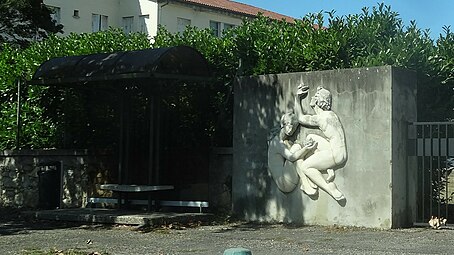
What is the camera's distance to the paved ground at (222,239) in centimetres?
1019

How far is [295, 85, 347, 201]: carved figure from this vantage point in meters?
12.5

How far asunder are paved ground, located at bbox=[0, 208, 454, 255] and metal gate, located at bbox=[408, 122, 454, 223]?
0.71 m

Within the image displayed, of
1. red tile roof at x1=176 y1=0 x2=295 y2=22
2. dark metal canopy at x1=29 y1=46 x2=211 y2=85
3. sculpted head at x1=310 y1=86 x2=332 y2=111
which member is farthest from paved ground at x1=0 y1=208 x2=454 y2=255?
red tile roof at x1=176 y1=0 x2=295 y2=22

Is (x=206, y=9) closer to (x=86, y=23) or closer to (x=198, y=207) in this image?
(x=86, y=23)

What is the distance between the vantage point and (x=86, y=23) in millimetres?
43750

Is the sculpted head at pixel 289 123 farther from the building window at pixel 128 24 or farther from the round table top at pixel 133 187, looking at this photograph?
the building window at pixel 128 24

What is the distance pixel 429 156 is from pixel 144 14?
3366 cm

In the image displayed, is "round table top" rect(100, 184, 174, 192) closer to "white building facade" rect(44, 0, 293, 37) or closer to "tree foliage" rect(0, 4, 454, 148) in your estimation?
"tree foliage" rect(0, 4, 454, 148)

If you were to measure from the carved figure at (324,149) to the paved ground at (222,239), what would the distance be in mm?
773

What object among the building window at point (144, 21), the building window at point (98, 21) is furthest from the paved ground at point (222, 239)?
the building window at point (98, 21)

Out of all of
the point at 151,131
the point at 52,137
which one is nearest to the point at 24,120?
the point at 52,137

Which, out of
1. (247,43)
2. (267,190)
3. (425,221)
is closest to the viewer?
(425,221)

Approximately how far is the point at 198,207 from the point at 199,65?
2.83 m

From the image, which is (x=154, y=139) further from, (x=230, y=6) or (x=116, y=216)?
(x=230, y=6)
